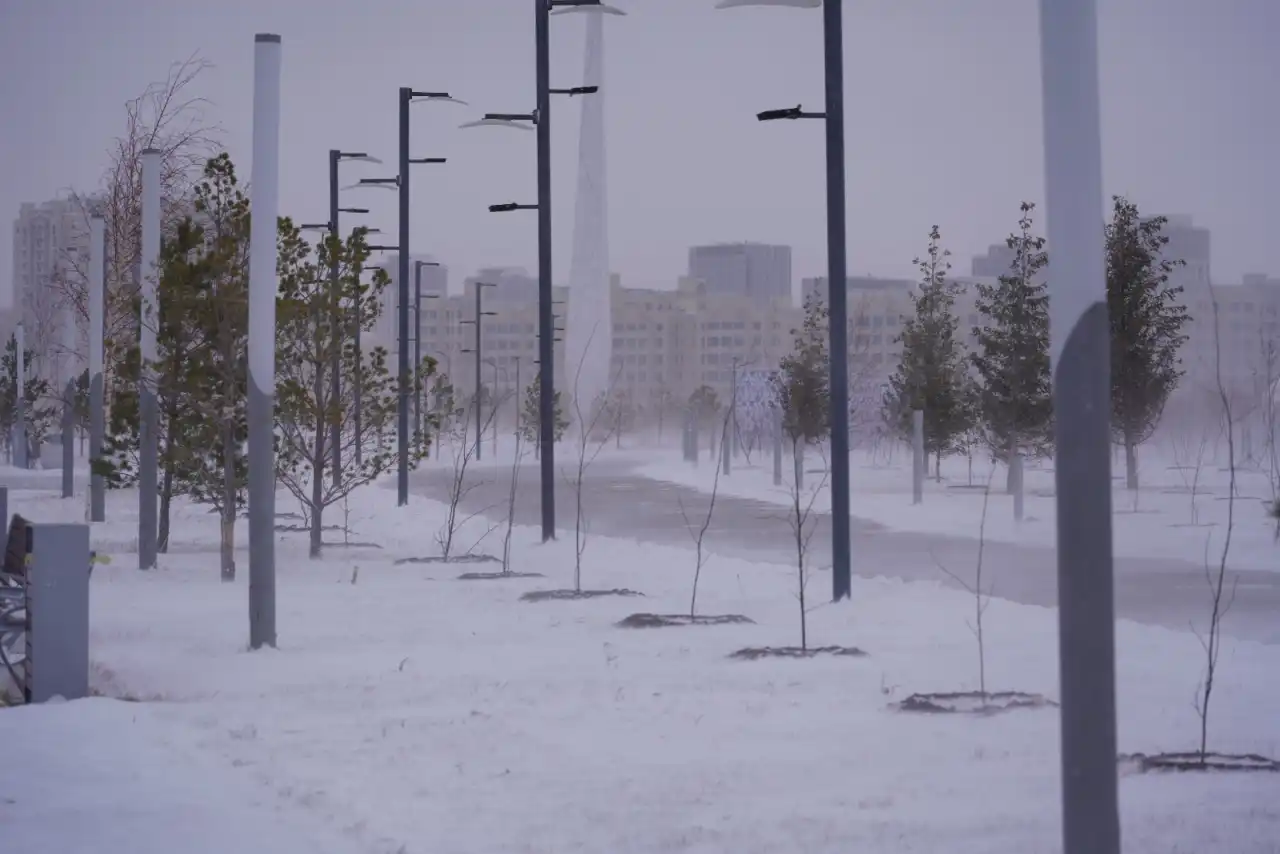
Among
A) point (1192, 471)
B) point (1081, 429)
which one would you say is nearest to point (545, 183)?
point (1081, 429)

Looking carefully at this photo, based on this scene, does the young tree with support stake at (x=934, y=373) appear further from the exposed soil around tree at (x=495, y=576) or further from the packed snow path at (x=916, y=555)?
the exposed soil around tree at (x=495, y=576)

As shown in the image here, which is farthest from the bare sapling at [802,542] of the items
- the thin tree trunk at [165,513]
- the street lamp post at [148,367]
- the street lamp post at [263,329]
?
the thin tree trunk at [165,513]

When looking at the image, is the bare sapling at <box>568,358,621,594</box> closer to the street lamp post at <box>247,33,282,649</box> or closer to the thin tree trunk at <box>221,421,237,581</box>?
the street lamp post at <box>247,33,282,649</box>

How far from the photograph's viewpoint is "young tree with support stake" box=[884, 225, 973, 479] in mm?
37469

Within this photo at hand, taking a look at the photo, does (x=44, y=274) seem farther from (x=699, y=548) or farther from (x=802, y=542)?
(x=699, y=548)

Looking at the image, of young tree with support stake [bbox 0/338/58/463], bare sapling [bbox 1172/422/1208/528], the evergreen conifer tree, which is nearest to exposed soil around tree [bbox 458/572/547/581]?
bare sapling [bbox 1172/422/1208/528]

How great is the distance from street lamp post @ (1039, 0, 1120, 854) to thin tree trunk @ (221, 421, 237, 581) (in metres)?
11.9

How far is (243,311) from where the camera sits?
50.0 feet

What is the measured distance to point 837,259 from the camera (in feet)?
43.5

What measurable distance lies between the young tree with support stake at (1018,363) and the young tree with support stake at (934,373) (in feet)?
11.2

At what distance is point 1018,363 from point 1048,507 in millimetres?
2698

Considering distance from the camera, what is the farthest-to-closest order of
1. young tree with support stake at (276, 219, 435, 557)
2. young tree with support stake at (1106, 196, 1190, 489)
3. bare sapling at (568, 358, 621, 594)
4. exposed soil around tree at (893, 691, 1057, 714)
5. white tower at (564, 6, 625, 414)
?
white tower at (564, 6, 625, 414) < young tree with support stake at (1106, 196, 1190, 489) < young tree with support stake at (276, 219, 435, 557) < bare sapling at (568, 358, 621, 594) < exposed soil around tree at (893, 691, 1057, 714)

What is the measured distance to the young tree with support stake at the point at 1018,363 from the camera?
3025 centimetres

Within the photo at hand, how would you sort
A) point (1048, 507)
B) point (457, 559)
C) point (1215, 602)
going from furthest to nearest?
point (1048, 507), point (457, 559), point (1215, 602)
